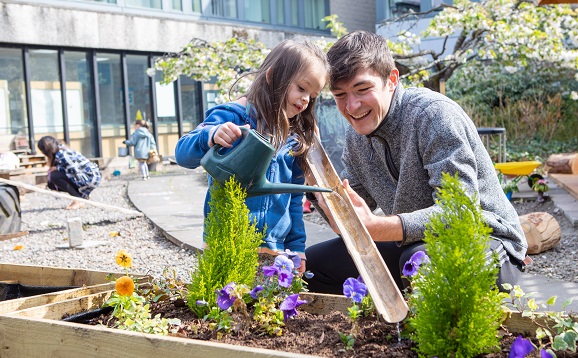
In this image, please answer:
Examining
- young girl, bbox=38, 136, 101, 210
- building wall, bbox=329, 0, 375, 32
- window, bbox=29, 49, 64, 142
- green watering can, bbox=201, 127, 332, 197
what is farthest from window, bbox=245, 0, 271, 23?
green watering can, bbox=201, 127, 332, 197

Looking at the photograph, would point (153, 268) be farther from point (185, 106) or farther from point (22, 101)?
point (185, 106)

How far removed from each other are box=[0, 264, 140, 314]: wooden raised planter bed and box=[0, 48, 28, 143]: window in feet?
39.1

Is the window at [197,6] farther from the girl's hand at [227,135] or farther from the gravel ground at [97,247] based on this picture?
the girl's hand at [227,135]

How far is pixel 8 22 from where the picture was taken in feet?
45.6

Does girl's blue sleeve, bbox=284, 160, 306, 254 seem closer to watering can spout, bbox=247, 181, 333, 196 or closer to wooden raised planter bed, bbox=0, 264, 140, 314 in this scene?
wooden raised planter bed, bbox=0, 264, 140, 314

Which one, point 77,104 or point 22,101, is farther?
point 77,104

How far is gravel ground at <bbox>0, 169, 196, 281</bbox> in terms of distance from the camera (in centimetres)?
578

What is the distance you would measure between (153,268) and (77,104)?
11098 mm

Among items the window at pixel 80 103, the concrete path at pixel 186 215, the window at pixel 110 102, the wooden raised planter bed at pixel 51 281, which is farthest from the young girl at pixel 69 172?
the wooden raised planter bed at pixel 51 281

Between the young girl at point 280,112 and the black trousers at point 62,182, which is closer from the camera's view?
the young girl at point 280,112

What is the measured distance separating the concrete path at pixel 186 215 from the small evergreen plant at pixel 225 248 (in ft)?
2.93

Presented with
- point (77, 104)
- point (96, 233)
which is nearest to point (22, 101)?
point (77, 104)

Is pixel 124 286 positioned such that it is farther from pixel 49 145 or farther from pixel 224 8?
pixel 224 8

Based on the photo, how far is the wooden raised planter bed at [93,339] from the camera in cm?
169
